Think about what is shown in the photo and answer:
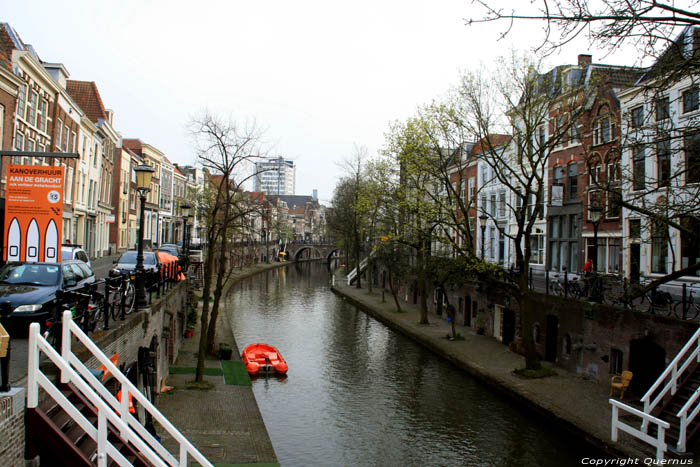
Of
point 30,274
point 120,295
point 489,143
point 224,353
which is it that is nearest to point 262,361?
point 224,353

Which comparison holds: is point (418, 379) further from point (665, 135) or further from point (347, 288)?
point (347, 288)

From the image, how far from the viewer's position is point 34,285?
1171 cm

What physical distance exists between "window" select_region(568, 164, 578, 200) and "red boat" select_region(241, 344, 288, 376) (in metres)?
19.9

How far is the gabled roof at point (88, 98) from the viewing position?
154ft

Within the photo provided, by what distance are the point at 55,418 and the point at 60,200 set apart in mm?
6751

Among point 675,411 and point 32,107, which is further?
point 32,107

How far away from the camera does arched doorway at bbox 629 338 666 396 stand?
59.0 ft

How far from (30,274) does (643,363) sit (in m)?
18.7

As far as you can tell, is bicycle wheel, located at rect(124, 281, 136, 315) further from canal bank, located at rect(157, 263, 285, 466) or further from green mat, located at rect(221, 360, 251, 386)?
green mat, located at rect(221, 360, 251, 386)

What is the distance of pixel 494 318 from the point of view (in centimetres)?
3058

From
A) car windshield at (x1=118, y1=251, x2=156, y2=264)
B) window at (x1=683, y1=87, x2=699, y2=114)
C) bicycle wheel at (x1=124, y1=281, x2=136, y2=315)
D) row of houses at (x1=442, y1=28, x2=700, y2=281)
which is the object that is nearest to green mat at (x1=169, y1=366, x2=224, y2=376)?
car windshield at (x1=118, y1=251, x2=156, y2=264)

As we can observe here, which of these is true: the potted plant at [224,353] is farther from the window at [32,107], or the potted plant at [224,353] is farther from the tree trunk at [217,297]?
the window at [32,107]

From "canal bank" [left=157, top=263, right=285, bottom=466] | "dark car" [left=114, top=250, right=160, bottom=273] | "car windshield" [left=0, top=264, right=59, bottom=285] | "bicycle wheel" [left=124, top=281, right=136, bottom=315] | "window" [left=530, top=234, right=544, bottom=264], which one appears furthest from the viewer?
"window" [left=530, top=234, right=544, bottom=264]

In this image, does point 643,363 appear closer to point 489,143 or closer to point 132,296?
point 489,143
